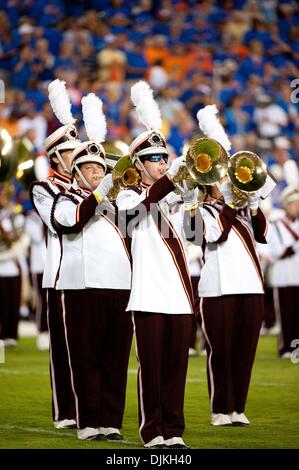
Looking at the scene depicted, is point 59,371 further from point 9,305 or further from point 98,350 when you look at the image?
point 9,305

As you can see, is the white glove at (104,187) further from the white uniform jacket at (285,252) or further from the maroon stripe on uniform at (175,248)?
the white uniform jacket at (285,252)

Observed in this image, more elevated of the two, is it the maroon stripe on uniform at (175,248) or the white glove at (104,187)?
the white glove at (104,187)

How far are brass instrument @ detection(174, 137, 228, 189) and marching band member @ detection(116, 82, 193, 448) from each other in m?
0.19

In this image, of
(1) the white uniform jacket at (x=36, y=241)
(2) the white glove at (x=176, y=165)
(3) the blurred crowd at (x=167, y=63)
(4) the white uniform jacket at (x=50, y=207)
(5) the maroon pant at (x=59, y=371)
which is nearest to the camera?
(2) the white glove at (x=176, y=165)

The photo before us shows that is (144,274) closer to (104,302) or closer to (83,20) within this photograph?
(104,302)

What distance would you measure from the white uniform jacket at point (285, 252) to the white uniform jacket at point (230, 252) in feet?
15.2

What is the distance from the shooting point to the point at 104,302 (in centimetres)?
652

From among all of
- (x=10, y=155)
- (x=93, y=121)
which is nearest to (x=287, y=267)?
(x=10, y=155)

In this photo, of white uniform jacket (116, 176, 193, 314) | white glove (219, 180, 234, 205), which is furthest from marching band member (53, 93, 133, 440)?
white glove (219, 180, 234, 205)

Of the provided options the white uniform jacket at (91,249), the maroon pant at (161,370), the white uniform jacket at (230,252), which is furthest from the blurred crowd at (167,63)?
the maroon pant at (161,370)

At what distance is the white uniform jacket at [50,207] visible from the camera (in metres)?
6.71

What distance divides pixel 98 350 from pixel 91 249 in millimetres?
555
